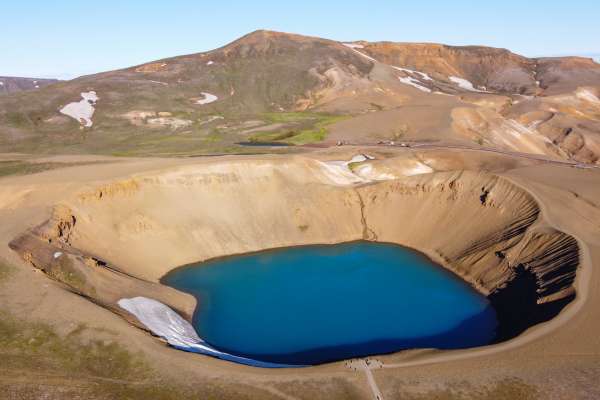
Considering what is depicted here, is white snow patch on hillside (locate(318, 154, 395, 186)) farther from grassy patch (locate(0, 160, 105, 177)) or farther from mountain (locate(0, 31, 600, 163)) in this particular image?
grassy patch (locate(0, 160, 105, 177))

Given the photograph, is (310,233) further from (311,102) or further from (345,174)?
(311,102)

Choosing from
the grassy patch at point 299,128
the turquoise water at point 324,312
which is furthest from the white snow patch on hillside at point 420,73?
the turquoise water at point 324,312

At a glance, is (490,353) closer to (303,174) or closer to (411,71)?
(303,174)

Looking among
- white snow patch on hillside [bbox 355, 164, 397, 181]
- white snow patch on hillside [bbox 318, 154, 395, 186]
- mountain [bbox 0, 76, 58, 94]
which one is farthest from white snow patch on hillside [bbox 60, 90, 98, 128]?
mountain [bbox 0, 76, 58, 94]

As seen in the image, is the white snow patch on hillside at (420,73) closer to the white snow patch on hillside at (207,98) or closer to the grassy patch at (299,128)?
the grassy patch at (299,128)

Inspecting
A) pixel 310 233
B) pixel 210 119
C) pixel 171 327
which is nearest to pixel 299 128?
pixel 210 119

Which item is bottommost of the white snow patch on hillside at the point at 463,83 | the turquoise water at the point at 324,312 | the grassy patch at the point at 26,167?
the turquoise water at the point at 324,312
